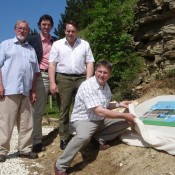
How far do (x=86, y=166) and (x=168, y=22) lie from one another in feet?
16.7

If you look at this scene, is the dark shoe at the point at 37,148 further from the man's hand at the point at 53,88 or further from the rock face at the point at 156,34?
the rock face at the point at 156,34

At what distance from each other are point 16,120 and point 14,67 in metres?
0.83

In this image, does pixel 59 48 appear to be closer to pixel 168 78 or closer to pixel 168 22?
pixel 168 78

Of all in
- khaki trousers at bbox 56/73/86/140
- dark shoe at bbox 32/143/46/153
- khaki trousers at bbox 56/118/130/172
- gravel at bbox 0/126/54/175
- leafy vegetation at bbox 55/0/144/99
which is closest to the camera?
khaki trousers at bbox 56/118/130/172

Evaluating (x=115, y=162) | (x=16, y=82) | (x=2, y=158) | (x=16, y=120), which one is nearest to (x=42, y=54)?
(x=16, y=82)

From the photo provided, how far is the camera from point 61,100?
506cm

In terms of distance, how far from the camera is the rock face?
27.1 ft

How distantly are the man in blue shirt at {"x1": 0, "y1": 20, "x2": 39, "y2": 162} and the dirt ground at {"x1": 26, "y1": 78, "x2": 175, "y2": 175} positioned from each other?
2.00 ft

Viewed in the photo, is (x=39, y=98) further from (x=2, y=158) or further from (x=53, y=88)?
(x=2, y=158)

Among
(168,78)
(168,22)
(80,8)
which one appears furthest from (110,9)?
(80,8)

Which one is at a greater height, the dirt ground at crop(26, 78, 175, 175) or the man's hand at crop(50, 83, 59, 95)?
the man's hand at crop(50, 83, 59, 95)

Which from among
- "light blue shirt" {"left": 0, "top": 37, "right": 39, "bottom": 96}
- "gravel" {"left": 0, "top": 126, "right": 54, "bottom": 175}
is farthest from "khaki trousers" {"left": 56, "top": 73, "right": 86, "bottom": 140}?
"gravel" {"left": 0, "top": 126, "right": 54, "bottom": 175}

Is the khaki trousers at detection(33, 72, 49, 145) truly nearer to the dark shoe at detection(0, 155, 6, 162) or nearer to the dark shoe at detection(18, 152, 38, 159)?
the dark shoe at detection(18, 152, 38, 159)

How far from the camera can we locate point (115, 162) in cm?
454
